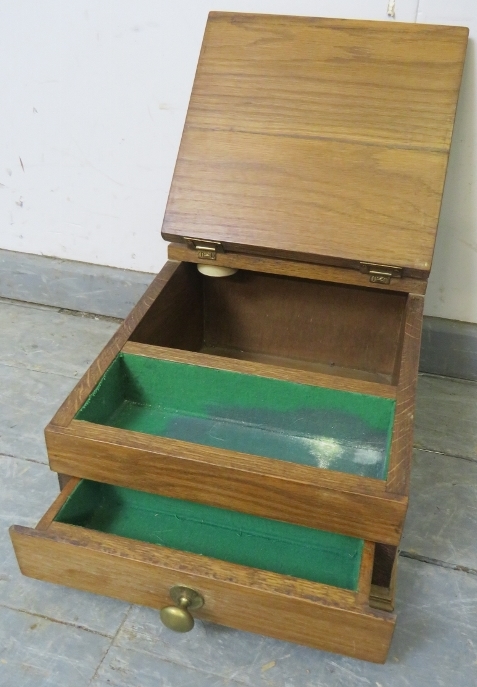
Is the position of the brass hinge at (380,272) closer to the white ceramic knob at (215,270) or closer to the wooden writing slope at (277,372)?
the wooden writing slope at (277,372)

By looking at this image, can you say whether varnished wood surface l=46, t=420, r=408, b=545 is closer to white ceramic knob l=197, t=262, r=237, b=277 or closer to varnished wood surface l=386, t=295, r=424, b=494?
varnished wood surface l=386, t=295, r=424, b=494

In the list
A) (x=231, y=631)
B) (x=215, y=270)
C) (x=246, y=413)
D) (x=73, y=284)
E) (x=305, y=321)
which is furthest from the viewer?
(x=73, y=284)

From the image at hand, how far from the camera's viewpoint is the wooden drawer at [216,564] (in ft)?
2.04

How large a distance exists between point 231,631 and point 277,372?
311mm

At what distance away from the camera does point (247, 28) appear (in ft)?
3.16

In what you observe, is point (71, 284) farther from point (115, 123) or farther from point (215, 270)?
point (215, 270)

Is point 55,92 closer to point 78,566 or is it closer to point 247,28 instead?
point 247,28

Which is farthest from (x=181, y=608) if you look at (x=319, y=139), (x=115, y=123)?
(x=115, y=123)

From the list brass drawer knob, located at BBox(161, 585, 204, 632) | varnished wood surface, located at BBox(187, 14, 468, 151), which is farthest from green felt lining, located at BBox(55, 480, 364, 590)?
varnished wood surface, located at BBox(187, 14, 468, 151)

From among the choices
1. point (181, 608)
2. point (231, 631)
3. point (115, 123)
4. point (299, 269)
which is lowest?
point (231, 631)

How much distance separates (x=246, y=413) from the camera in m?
0.86

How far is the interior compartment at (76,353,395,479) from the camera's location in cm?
80

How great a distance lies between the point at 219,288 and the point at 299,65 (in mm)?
371

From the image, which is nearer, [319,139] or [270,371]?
[270,371]
